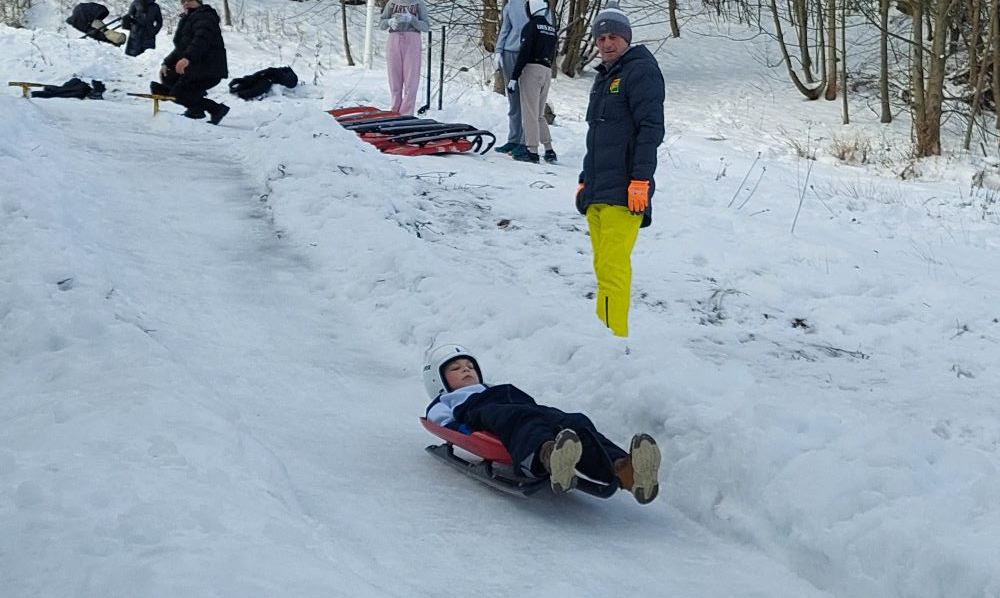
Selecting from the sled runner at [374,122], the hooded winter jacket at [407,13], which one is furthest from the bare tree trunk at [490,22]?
the sled runner at [374,122]

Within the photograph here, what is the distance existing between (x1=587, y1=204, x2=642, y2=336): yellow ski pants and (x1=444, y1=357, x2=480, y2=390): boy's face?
1045 millimetres

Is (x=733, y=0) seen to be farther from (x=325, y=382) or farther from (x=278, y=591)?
(x=278, y=591)

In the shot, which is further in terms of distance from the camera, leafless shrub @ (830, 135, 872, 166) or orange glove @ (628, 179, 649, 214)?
leafless shrub @ (830, 135, 872, 166)

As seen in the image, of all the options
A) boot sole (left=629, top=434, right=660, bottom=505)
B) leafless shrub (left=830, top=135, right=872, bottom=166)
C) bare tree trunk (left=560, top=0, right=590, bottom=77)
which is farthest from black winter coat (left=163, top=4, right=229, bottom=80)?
bare tree trunk (left=560, top=0, right=590, bottom=77)

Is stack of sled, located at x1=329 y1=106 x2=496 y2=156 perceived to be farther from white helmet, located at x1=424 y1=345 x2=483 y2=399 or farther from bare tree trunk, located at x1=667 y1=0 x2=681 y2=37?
bare tree trunk, located at x1=667 y1=0 x2=681 y2=37

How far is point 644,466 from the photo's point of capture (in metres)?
3.77

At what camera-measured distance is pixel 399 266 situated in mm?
6898

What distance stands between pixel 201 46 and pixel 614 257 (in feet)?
24.6

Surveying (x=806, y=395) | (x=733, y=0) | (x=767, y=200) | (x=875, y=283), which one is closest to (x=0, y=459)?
(x=806, y=395)

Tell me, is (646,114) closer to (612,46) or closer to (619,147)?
(619,147)

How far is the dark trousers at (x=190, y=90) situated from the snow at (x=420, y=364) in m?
0.64

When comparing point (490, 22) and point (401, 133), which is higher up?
point (490, 22)

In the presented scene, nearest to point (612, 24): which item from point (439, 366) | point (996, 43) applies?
point (439, 366)

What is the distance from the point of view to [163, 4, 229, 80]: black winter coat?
1159cm
